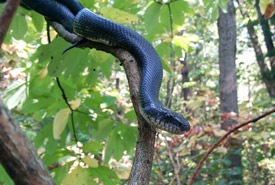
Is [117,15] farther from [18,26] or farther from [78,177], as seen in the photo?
[78,177]

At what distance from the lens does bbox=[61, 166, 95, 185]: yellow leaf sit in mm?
1205

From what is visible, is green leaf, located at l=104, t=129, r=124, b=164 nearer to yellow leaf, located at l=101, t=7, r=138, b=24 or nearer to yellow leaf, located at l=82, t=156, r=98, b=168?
yellow leaf, located at l=82, t=156, r=98, b=168

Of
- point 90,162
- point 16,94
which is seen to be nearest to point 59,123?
point 90,162

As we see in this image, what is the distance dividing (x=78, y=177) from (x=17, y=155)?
820 mm

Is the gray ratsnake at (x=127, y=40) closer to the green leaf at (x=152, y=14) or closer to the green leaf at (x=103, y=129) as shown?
the green leaf at (x=152, y=14)

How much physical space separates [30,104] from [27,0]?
654mm

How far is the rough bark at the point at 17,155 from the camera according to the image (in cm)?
45

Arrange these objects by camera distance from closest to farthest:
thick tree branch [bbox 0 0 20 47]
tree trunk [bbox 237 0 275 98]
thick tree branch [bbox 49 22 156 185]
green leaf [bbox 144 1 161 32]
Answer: thick tree branch [bbox 0 0 20 47] → thick tree branch [bbox 49 22 156 185] → green leaf [bbox 144 1 161 32] → tree trunk [bbox 237 0 275 98]

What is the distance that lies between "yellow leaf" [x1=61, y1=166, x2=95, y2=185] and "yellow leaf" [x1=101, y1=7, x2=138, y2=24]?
2.77 feet

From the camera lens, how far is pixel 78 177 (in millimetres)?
1228

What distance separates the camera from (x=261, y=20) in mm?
9586

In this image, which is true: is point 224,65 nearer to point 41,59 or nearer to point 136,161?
point 41,59

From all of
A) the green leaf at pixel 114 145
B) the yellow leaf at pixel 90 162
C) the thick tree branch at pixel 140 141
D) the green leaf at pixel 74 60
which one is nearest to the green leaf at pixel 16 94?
the green leaf at pixel 74 60

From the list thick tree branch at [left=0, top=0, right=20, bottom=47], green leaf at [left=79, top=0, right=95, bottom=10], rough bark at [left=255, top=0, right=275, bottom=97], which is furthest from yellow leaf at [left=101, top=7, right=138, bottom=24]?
rough bark at [left=255, top=0, right=275, bottom=97]
